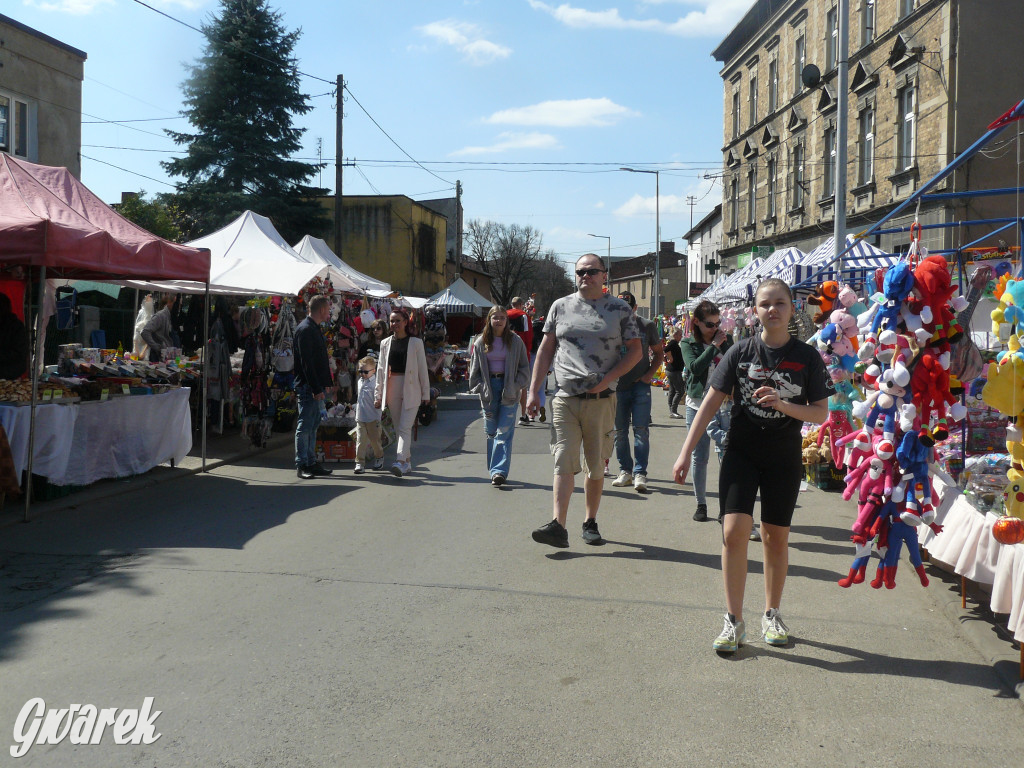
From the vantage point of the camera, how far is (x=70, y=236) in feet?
24.4

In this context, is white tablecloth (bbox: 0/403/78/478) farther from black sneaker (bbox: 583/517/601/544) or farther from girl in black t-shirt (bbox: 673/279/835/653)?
girl in black t-shirt (bbox: 673/279/835/653)

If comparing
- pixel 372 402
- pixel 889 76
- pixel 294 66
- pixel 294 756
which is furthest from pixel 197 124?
pixel 294 756

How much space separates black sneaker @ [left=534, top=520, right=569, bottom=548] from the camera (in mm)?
6387

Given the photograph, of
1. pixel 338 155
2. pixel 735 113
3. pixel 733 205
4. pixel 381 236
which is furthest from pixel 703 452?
pixel 381 236

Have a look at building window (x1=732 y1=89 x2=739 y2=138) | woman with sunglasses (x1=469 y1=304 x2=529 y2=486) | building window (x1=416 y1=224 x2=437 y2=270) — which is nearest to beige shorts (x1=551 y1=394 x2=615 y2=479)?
woman with sunglasses (x1=469 y1=304 x2=529 y2=486)

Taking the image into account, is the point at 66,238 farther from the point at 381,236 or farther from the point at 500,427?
the point at 381,236

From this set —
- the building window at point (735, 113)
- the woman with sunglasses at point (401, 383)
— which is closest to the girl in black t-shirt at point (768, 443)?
the woman with sunglasses at point (401, 383)

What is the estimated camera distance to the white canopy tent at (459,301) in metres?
30.5

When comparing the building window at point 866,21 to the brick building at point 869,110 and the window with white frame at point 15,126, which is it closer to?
the brick building at point 869,110

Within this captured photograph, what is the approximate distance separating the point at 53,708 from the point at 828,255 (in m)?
14.9

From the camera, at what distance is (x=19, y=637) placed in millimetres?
Answer: 4570

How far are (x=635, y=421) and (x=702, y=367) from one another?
5.12 ft

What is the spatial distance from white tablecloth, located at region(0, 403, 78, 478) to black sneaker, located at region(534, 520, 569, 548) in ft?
14.8

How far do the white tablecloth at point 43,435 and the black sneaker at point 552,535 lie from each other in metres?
4.51
